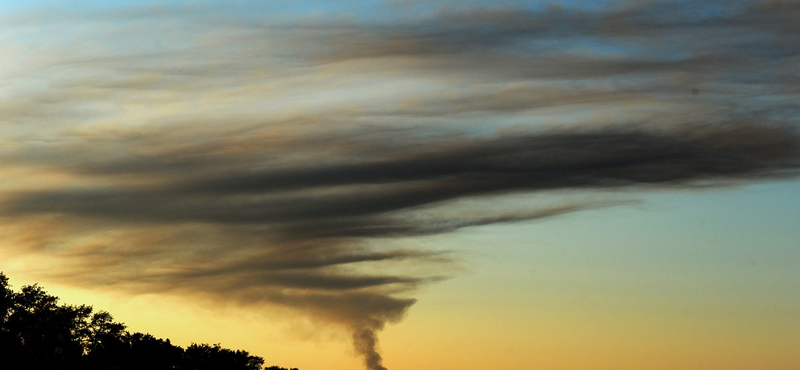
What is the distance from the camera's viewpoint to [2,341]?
438 ft

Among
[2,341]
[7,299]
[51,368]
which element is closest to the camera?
[51,368]

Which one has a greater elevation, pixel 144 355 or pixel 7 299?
pixel 7 299

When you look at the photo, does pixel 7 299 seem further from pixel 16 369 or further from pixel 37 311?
pixel 16 369

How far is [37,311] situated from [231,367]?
29.7 meters

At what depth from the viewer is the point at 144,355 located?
12762 centimetres

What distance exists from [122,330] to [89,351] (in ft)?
18.4

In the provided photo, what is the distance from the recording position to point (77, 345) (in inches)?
5438

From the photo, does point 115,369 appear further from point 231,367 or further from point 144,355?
point 231,367

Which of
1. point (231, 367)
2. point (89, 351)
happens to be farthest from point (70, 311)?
point (231, 367)

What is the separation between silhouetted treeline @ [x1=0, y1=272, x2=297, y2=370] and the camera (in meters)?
126

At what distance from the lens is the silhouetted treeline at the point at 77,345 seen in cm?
12594

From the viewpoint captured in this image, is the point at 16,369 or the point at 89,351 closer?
the point at 16,369

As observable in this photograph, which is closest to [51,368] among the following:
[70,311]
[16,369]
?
[16,369]

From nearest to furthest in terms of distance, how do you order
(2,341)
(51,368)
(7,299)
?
(51,368) → (2,341) → (7,299)
